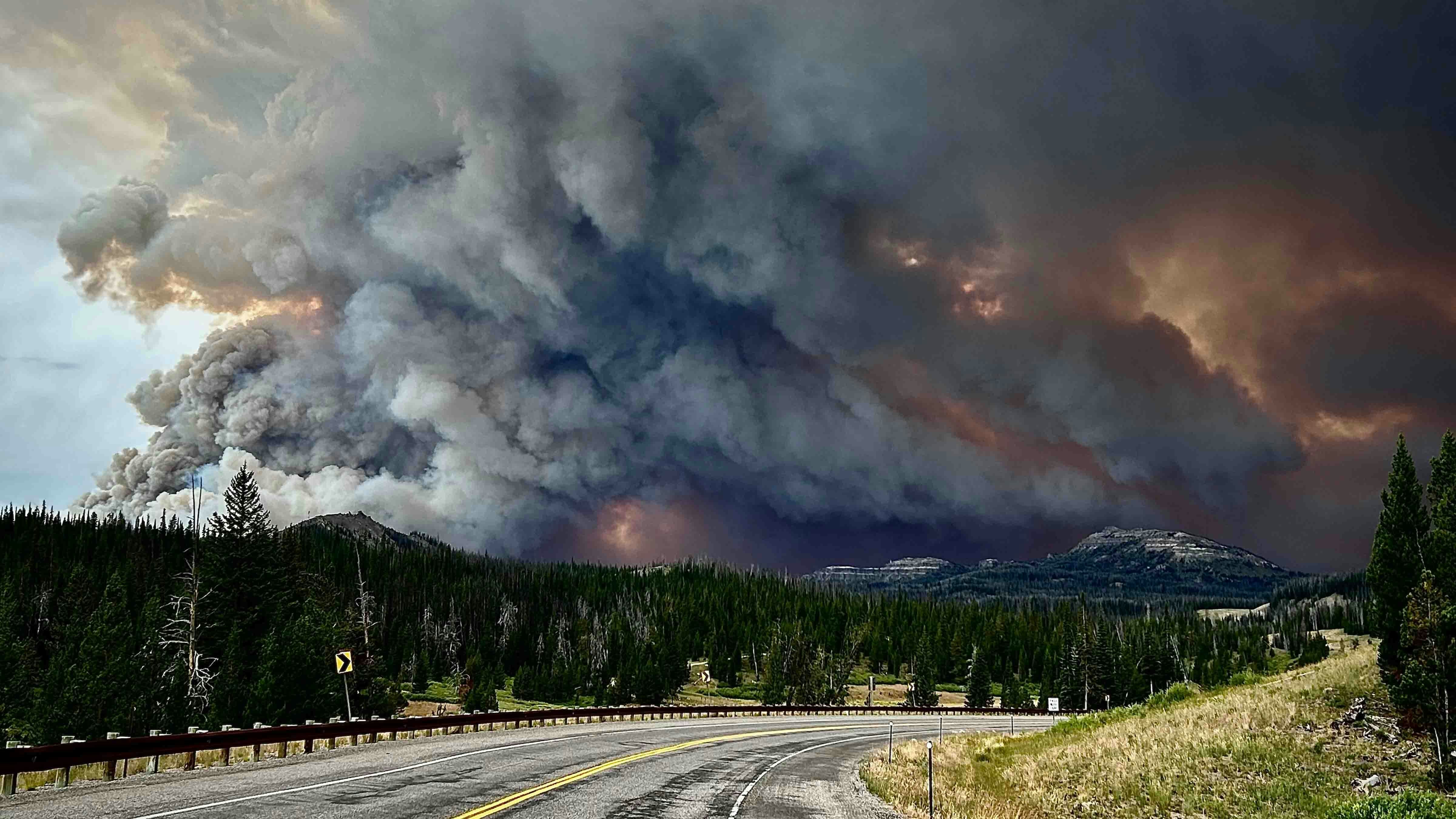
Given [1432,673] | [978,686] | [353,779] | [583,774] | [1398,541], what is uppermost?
[1398,541]

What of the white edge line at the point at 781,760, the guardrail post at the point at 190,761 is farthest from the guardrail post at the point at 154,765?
the white edge line at the point at 781,760

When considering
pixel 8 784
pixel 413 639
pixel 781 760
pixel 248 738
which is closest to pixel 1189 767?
pixel 781 760

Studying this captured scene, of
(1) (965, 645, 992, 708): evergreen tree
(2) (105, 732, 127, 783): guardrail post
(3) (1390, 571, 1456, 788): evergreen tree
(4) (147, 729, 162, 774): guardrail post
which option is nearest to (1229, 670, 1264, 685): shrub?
(3) (1390, 571, 1456, 788): evergreen tree

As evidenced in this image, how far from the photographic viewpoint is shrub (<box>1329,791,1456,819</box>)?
434 inches

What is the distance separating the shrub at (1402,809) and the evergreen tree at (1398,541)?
111 ft

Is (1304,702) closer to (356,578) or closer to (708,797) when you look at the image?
(708,797)

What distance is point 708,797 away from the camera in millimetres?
18094

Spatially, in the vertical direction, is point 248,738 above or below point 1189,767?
above

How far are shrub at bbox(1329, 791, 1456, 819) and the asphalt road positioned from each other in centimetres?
824

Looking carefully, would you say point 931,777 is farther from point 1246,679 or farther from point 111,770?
point 1246,679

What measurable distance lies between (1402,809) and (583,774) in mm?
15439

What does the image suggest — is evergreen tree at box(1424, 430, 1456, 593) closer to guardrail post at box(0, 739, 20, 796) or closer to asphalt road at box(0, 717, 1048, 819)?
asphalt road at box(0, 717, 1048, 819)

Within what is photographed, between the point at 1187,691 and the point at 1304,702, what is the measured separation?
13.6 meters

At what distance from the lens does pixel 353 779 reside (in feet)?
58.4
